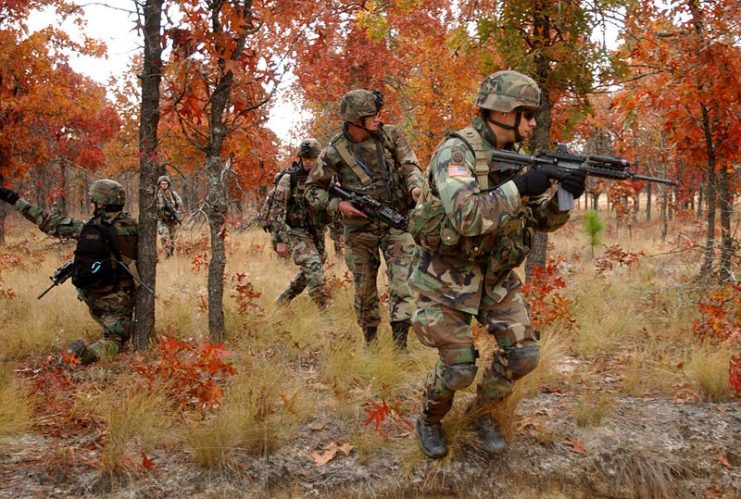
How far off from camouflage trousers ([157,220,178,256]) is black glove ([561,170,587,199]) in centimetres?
867

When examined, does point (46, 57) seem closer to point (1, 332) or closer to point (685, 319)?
point (1, 332)

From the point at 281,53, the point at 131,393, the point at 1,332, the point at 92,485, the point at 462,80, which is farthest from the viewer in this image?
the point at 462,80

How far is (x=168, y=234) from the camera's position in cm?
1164

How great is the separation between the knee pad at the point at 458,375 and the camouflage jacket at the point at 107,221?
309cm

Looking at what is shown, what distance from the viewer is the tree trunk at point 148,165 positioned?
4.63 m

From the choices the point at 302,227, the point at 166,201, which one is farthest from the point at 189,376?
the point at 166,201

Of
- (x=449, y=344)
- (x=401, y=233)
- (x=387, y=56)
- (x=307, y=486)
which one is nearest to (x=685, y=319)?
(x=401, y=233)

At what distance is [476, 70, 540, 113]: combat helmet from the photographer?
3066mm

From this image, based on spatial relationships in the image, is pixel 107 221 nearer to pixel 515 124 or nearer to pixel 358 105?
pixel 358 105

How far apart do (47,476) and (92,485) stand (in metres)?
0.27

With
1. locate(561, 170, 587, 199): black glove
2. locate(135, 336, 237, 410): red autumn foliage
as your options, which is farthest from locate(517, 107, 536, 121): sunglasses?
locate(135, 336, 237, 410): red autumn foliage

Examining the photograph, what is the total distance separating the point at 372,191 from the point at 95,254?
233 cm

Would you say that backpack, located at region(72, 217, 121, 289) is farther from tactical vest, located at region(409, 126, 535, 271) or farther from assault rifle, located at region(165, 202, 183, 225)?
assault rifle, located at region(165, 202, 183, 225)

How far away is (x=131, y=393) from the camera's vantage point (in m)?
3.76
